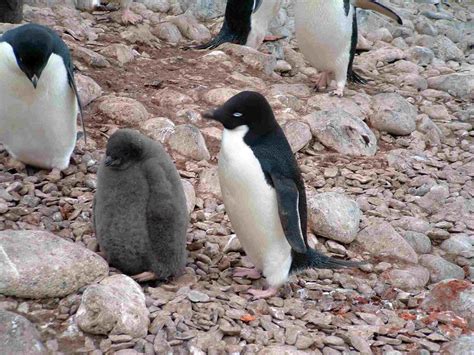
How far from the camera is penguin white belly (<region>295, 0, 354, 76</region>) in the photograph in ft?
19.8

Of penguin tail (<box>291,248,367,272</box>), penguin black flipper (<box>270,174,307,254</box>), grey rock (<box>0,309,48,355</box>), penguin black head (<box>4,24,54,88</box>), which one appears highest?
penguin black head (<box>4,24,54,88</box>)

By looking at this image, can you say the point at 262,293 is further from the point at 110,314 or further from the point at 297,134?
the point at 297,134

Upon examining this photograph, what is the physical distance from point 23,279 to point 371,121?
379 cm

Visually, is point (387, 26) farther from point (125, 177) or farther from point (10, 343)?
point (10, 343)

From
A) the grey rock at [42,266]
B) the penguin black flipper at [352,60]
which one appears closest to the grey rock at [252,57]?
the penguin black flipper at [352,60]

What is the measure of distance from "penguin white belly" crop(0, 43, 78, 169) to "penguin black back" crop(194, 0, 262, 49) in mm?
3283

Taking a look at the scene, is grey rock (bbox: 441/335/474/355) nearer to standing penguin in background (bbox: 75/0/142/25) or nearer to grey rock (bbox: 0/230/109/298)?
grey rock (bbox: 0/230/109/298)

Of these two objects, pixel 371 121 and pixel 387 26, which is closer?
pixel 371 121

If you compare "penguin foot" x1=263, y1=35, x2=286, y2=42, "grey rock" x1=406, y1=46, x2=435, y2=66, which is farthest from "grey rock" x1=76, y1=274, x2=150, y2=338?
"grey rock" x1=406, y1=46, x2=435, y2=66

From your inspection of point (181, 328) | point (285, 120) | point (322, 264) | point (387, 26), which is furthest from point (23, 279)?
point (387, 26)

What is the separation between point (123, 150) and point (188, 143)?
1.54 m

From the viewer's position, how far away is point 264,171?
9.50 ft

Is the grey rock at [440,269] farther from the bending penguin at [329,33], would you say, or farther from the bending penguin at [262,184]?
the bending penguin at [329,33]

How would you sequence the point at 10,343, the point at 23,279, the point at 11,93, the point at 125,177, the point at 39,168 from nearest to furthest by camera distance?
the point at 10,343, the point at 23,279, the point at 125,177, the point at 11,93, the point at 39,168
